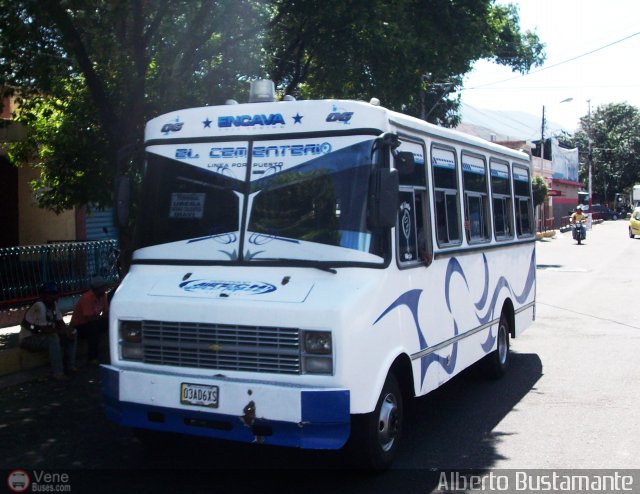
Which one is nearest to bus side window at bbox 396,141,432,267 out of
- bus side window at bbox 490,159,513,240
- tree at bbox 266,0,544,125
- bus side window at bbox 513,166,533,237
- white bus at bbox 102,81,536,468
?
white bus at bbox 102,81,536,468

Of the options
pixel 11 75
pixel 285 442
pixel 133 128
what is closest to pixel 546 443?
pixel 285 442

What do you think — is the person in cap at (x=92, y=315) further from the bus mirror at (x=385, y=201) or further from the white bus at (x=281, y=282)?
the bus mirror at (x=385, y=201)

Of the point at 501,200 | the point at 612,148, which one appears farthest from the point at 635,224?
the point at 612,148

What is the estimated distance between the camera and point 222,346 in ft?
17.9

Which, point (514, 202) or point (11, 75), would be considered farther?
point (11, 75)

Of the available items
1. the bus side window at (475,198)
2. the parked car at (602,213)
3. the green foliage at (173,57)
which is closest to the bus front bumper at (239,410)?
the bus side window at (475,198)

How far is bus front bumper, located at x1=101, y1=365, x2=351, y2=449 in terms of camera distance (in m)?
5.10

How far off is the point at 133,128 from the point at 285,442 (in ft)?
21.7

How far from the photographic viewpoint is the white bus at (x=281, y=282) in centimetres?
523

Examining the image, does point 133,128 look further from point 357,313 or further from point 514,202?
point 357,313

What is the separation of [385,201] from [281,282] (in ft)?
3.07

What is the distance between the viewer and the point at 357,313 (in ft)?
17.4

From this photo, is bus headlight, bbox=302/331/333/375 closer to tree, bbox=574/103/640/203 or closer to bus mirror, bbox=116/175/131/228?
bus mirror, bbox=116/175/131/228

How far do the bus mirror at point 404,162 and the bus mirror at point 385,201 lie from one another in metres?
0.36
